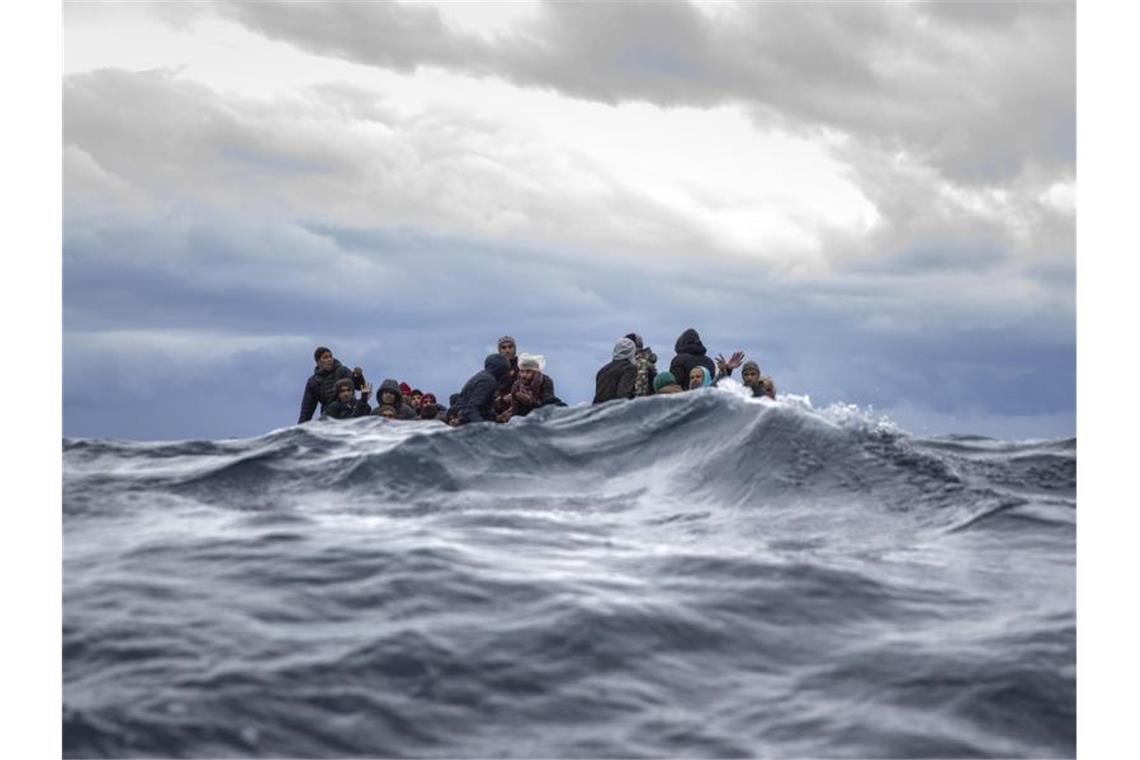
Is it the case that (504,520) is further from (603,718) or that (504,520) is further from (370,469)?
(603,718)

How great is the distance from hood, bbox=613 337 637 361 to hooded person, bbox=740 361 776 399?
1960mm

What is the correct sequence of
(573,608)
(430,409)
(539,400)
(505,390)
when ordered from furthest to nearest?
(430,409) < (505,390) < (539,400) < (573,608)

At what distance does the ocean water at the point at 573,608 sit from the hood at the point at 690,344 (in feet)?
20.6

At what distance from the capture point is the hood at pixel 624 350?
19062 millimetres

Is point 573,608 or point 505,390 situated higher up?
point 505,390

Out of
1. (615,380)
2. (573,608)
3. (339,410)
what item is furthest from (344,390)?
(573,608)

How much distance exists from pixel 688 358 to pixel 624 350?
1078 mm

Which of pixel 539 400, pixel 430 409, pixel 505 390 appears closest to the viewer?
pixel 539 400

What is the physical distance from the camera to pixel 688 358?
19078 millimetres

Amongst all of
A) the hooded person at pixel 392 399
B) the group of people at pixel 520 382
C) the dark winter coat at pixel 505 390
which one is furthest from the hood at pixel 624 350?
the hooded person at pixel 392 399

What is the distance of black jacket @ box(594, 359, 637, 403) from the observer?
18.7 metres

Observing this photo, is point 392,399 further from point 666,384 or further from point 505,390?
point 666,384

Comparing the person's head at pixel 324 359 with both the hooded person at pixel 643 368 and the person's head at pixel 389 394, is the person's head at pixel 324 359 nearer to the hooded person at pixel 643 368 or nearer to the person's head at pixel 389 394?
the person's head at pixel 389 394

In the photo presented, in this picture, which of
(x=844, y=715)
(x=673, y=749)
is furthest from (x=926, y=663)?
(x=673, y=749)
